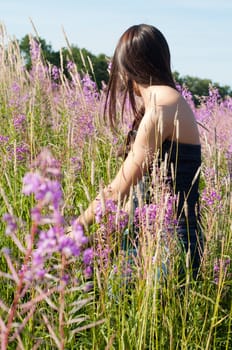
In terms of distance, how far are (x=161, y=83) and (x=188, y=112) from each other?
0.20 metres

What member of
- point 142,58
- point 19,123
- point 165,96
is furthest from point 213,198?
point 19,123

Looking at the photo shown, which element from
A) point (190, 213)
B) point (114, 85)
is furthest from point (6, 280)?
point (114, 85)

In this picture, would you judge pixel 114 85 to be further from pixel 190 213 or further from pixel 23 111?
pixel 23 111

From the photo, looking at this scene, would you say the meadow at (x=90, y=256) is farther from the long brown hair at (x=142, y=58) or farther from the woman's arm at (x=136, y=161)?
the long brown hair at (x=142, y=58)

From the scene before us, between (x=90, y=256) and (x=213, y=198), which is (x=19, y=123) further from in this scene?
(x=90, y=256)

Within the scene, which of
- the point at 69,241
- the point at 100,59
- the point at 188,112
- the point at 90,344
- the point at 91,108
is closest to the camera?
the point at 69,241

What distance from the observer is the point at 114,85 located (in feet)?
9.02

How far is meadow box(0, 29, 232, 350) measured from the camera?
0.88 metres

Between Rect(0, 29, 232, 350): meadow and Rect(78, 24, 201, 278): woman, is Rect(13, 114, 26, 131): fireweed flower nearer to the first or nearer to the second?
Rect(0, 29, 232, 350): meadow

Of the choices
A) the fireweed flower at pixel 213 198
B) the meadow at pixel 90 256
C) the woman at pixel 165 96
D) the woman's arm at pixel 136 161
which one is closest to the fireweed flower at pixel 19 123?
the meadow at pixel 90 256

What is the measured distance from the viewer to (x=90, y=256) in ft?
5.14

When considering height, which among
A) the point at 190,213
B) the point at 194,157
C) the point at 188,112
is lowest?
the point at 190,213

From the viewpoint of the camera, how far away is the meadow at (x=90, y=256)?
875 millimetres

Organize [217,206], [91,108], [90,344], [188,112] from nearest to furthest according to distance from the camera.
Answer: [90,344]
[217,206]
[188,112]
[91,108]
